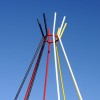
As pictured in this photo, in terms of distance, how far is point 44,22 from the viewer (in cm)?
2320

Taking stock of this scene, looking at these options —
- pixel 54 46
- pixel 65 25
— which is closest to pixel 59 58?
pixel 54 46

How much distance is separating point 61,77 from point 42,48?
224 centimetres

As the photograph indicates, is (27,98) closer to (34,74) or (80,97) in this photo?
(34,74)

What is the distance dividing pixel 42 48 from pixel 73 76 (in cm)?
290

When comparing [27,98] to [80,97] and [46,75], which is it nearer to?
[46,75]

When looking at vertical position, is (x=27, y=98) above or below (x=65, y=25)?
below

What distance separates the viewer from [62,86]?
22.9 m

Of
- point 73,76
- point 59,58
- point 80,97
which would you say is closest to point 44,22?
point 59,58

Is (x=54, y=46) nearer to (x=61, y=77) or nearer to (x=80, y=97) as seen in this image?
(x=61, y=77)

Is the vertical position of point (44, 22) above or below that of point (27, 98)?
A: above

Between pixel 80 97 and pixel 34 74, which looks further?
pixel 34 74

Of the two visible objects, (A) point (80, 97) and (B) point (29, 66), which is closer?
(A) point (80, 97)

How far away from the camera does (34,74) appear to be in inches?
894

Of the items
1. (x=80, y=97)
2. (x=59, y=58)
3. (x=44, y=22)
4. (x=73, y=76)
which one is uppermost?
(x=44, y=22)
